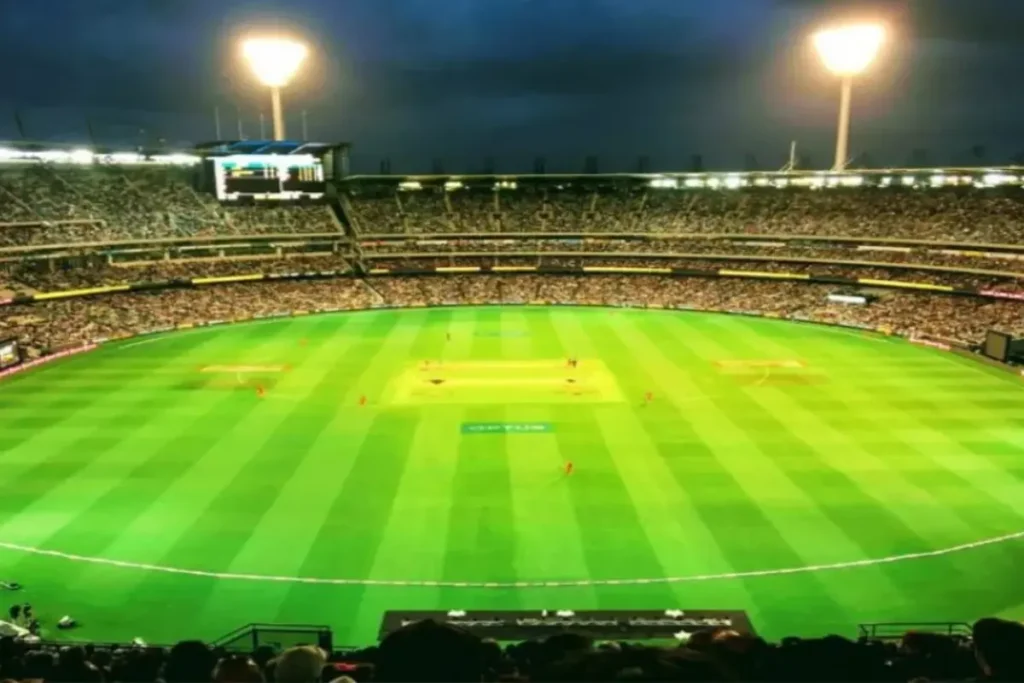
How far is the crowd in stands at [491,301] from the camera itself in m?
57.5

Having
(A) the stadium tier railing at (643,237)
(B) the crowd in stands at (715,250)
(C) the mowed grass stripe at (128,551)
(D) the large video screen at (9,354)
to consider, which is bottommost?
(C) the mowed grass stripe at (128,551)

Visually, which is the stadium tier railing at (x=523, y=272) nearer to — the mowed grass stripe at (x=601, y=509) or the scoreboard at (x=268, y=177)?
the scoreboard at (x=268, y=177)

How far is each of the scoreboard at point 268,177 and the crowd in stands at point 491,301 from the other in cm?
908

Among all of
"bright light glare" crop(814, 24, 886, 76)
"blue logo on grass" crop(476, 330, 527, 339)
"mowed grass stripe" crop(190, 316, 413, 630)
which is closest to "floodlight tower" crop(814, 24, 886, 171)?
"bright light glare" crop(814, 24, 886, 76)

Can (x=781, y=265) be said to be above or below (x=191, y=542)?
above

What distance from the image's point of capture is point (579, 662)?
514 centimetres

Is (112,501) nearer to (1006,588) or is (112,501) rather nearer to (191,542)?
(191,542)

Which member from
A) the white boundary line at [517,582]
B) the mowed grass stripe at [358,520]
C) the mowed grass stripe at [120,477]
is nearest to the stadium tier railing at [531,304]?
the mowed grass stripe at [120,477]

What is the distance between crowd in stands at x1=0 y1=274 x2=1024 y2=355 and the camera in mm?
57469

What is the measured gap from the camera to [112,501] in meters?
28.1

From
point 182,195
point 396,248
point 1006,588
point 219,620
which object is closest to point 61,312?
point 182,195

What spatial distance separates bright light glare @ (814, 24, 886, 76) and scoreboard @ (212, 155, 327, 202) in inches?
2001

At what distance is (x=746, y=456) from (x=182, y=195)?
6759 centimetres

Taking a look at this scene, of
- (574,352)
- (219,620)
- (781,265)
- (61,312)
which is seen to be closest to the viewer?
(219,620)
